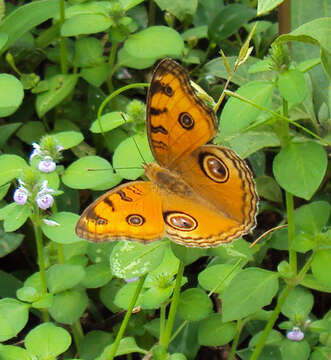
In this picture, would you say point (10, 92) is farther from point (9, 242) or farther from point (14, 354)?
point (14, 354)

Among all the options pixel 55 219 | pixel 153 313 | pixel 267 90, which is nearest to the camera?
pixel 267 90

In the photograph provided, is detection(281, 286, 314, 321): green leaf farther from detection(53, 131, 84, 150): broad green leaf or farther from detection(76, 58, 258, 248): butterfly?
detection(53, 131, 84, 150): broad green leaf

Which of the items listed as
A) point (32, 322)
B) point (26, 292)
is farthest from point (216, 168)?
point (32, 322)

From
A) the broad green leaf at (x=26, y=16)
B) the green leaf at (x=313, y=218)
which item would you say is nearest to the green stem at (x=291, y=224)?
the green leaf at (x=313, y=218)

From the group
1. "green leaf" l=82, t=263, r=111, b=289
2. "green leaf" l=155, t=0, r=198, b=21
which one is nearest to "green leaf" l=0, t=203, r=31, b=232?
"green leaf" l=82, t=263, r=111, b=289

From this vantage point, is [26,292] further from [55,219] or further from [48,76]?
[48,76]
